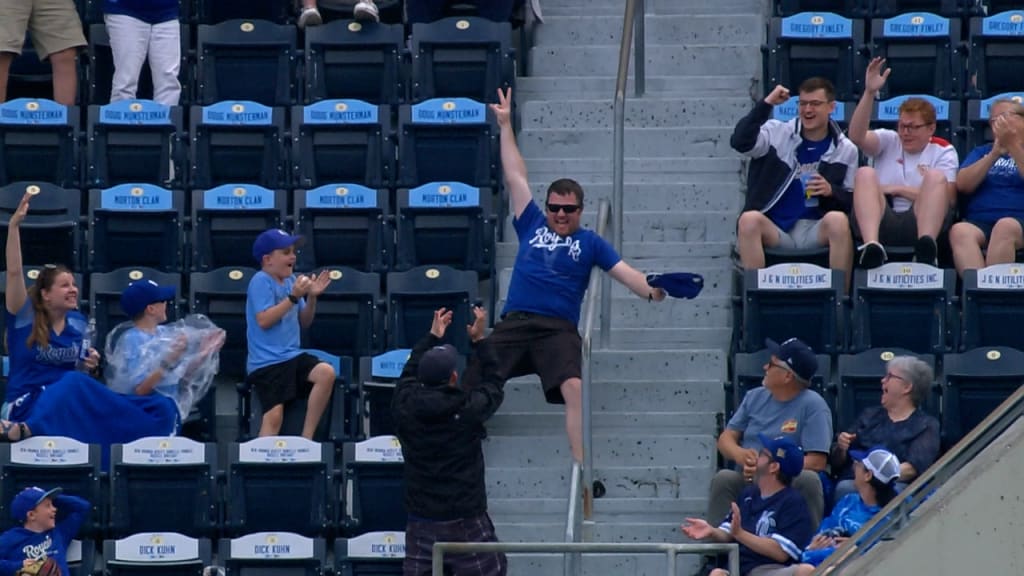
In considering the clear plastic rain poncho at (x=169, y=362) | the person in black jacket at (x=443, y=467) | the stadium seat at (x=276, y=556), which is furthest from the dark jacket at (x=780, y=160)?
the stadium seat at (x=276, y=556)

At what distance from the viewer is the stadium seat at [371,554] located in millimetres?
10654

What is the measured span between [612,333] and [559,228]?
1110 millimetres

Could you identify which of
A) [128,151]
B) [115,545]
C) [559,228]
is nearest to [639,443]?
[559,228]

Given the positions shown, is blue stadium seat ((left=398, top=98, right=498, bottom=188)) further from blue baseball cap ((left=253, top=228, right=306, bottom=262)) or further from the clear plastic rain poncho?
the clear plastic rain poncho

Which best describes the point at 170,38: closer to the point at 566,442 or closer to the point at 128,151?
the point at 128,151

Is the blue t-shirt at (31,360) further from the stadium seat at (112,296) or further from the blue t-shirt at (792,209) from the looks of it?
the blue t-shirt at (792,209)

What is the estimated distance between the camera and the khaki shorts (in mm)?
13711

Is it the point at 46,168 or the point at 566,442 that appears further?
the point at 46,168

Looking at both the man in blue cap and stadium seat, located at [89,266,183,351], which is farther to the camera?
stadium seat, located at [89,266,183,351]

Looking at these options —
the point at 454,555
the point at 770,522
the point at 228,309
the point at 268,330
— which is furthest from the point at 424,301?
the point at 770,522

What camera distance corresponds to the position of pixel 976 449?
29.3 ft

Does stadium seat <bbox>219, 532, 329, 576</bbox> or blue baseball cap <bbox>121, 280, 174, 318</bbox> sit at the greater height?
blue baseball cap <bbox>121, 280, 174, 318</bbox>

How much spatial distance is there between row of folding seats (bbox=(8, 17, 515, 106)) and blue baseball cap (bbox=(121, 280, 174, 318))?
245 centimetres

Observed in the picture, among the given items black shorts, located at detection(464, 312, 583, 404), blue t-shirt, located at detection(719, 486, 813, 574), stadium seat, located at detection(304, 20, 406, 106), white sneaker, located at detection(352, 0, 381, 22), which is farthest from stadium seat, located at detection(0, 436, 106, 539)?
white sneaker, located at detection(352, 0, 381, 22)
